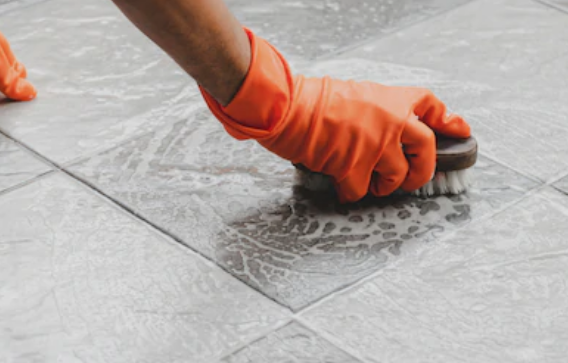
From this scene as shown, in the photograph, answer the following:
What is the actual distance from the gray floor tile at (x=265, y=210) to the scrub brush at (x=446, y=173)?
0.06 ft

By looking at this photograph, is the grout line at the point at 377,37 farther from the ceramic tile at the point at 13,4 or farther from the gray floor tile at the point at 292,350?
the gray floor tile at the point at 292,350

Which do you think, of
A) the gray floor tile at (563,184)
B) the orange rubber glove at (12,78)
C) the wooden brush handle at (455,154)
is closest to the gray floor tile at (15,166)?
the orange rubber glove at (12,78)

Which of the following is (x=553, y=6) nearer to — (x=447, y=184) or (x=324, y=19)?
(x=324, y=19)

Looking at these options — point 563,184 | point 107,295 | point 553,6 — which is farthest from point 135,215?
point 553,6

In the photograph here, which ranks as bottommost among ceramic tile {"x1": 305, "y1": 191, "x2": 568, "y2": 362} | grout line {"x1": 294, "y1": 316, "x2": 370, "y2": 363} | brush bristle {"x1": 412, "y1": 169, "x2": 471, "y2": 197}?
grout line {"x1": 294, "y1": 316, "x2": 370, "y2": 363}

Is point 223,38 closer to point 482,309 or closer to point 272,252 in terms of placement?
point 272,252

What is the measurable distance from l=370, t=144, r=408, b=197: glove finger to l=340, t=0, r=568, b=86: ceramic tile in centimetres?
48

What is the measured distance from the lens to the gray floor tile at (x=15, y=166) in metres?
1.58

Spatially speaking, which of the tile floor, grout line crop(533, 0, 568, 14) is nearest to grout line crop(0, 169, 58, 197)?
the tile floor

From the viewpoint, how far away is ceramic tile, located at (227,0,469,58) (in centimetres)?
201

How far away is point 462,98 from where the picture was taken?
178 cm

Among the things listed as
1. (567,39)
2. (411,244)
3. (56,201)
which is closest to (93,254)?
(56,201)

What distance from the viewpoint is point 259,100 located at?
1.36 m

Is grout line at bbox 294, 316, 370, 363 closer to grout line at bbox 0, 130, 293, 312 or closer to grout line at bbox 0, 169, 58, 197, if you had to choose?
grout line at bbox 0, 130, 293, 312
